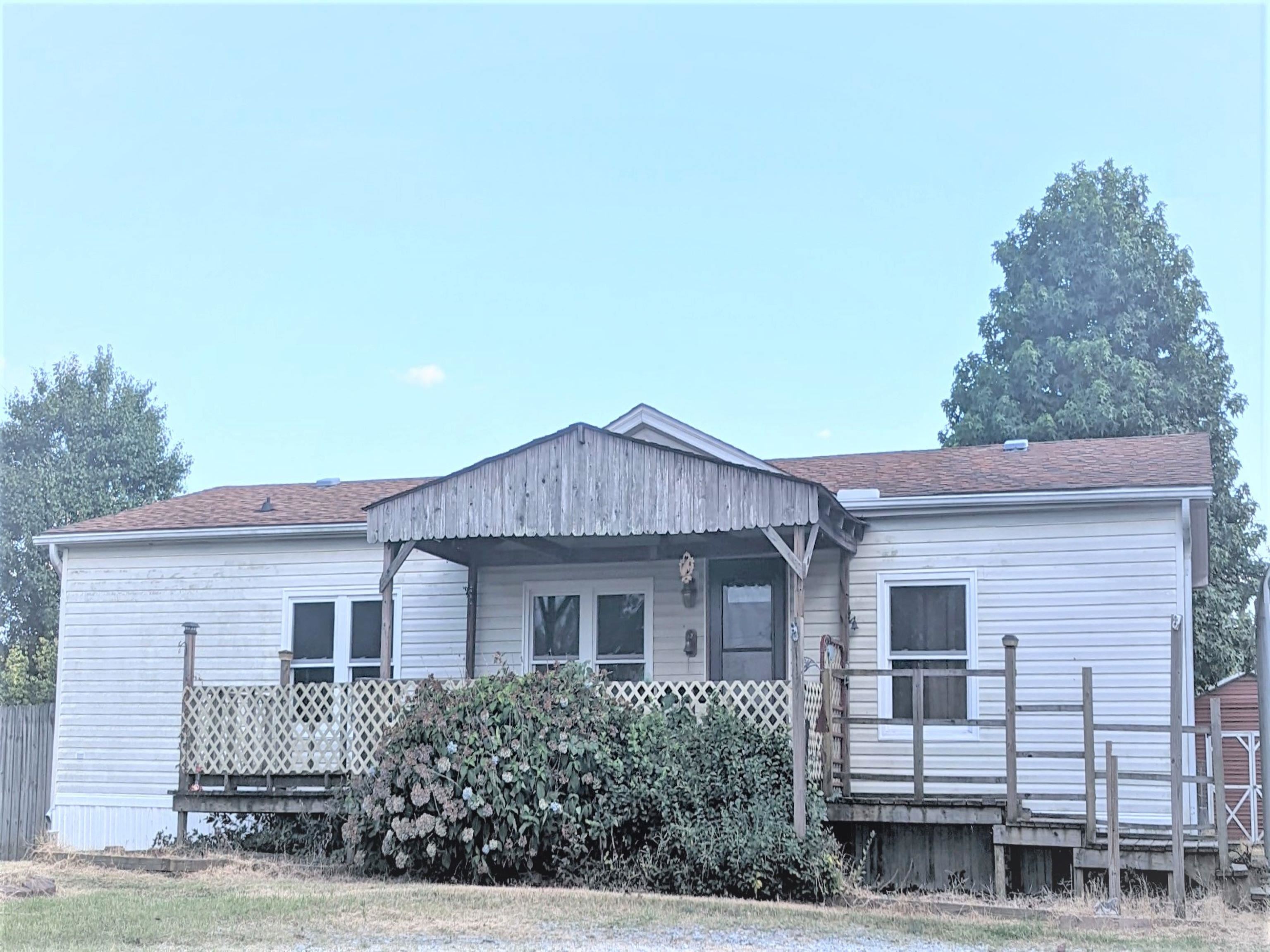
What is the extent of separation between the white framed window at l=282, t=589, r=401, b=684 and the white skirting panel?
7.66 ft

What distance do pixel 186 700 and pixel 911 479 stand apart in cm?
838

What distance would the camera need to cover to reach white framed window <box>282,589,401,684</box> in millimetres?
16750

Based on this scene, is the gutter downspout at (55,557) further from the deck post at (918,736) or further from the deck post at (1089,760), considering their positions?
the deck post at (1089,760)

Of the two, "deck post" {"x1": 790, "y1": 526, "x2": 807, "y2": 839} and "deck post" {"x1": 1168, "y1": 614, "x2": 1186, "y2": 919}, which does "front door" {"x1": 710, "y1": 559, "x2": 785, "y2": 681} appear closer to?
"deck post" {"x1": 790, "y1": 526, "x2": 807, "y2": 839}

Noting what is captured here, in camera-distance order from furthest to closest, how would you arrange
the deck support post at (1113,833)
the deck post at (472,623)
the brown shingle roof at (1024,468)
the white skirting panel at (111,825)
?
1. the white skirting panel at (111,825)
2. the deck post at (472,623)
3. the brown shingle roof at (1024,468)
4. the deck support post at (1113,833)

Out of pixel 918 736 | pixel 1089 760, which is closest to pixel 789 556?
pixel 918 736

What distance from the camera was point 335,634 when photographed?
55.6ft

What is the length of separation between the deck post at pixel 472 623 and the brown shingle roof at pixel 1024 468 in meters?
4.01

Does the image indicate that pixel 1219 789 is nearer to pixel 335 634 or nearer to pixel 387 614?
pixel 387 614

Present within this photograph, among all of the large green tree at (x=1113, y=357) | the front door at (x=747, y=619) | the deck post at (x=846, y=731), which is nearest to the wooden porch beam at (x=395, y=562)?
the front door at (x=747, y=619)

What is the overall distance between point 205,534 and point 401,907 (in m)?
8.27

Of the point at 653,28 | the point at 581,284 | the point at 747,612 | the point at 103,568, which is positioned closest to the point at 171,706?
the point at 103,568

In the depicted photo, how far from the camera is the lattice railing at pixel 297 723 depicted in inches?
546

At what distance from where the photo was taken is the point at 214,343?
3559cm
